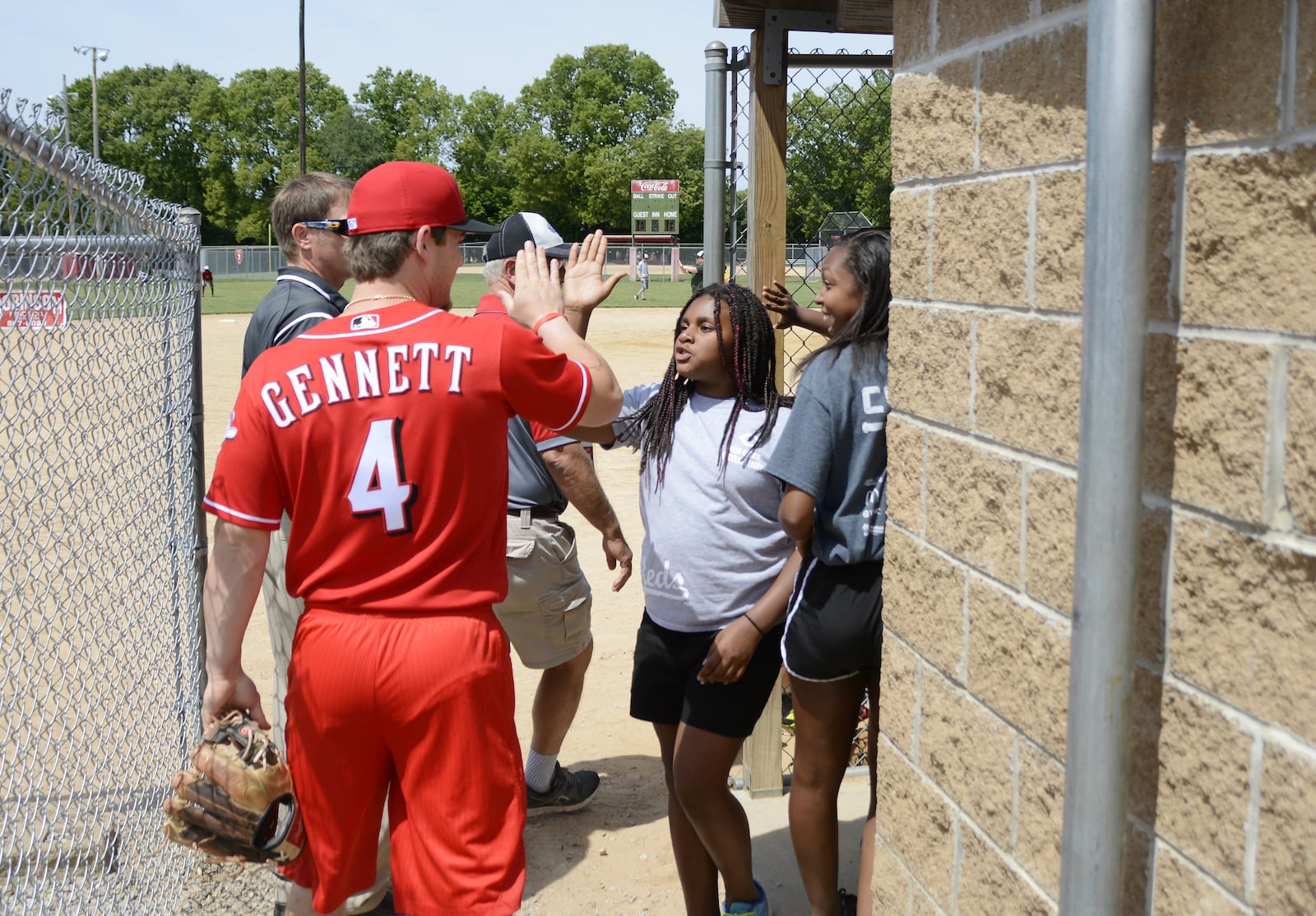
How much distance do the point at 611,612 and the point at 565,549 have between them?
2.47 metres

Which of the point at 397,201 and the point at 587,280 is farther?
the point at 587,280

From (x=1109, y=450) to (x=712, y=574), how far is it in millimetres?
1917

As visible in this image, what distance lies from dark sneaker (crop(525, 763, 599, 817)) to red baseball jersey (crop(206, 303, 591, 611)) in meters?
1.94

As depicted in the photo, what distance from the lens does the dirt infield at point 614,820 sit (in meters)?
3.85

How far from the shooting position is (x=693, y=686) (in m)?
3.20

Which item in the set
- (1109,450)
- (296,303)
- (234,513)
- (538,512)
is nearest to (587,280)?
(234,513)

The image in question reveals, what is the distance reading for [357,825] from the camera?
275cm

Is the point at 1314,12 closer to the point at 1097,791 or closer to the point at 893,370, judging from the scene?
the point at 1097,791

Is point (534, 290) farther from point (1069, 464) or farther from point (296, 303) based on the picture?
point (1069, 464)

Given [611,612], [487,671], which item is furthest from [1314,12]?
[611,612]

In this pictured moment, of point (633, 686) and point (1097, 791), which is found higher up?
point (1097, 791)

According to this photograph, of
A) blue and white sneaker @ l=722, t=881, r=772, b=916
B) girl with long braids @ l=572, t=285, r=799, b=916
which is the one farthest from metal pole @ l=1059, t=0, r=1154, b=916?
blue and white sneaker @ l=722, t=881, r=772, b=916

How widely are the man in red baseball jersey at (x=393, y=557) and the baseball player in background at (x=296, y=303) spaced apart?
2.45 feet

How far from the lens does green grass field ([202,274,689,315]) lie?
1379 inches
